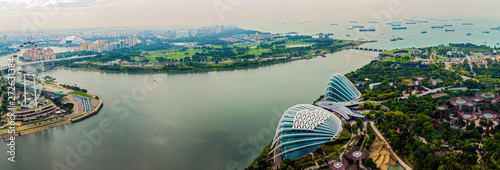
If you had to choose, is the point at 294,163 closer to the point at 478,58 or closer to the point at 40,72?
the point at 478,58

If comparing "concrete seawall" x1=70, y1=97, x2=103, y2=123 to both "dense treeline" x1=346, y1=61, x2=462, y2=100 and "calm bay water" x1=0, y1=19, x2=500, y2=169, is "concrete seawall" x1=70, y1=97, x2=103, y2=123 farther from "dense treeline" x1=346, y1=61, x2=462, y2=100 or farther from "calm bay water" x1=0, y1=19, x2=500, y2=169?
"dense treeline" x1=346, y1=61, x2=462, y2=100

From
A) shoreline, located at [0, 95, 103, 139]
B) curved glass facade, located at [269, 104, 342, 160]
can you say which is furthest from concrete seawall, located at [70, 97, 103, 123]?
curved glass facade, located at [269, 104, 342, 160]

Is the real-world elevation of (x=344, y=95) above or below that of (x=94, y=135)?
above

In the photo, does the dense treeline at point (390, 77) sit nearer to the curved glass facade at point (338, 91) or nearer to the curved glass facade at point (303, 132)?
the curved glass facade at point (338, 91)

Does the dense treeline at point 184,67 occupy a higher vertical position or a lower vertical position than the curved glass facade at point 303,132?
higher

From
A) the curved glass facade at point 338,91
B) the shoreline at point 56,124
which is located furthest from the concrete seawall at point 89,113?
the curved glass facade at point 338,91

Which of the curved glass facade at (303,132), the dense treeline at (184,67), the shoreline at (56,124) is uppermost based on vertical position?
the dense treeline at (184,67)

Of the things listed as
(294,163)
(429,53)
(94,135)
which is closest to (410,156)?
(294,163)

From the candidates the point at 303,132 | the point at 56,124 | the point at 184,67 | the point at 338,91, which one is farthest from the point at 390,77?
the point at 56,124

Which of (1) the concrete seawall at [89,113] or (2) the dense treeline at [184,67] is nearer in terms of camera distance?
(1) the concrete seawall at [89,113]
